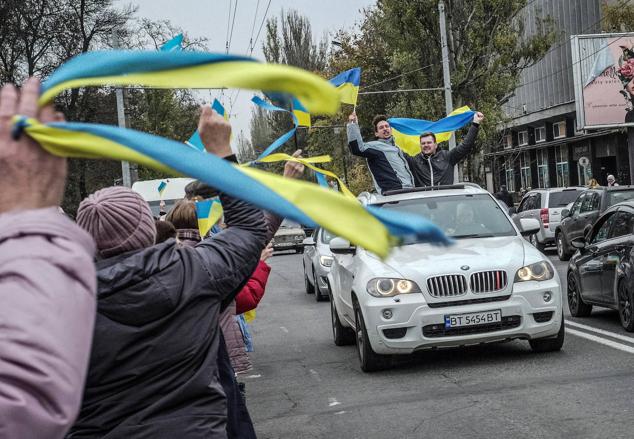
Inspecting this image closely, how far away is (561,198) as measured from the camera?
26719 millimetres

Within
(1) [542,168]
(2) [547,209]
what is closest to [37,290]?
(2) [547,209]

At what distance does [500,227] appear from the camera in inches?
387

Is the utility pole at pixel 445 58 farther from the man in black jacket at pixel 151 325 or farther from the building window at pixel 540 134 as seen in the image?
the man in black jacket at pixel 151 325

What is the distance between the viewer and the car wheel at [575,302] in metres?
12.2

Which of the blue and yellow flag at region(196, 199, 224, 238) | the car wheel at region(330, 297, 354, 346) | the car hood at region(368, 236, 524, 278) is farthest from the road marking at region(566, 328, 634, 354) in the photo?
the blue and yellow flag at region(196, 199, 224, 238)

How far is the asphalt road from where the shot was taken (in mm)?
6443

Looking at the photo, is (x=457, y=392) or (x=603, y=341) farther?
(x=603, y=341)

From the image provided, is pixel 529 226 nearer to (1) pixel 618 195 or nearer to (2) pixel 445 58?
(1) pixel 618 195

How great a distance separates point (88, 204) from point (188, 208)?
7.90 feet

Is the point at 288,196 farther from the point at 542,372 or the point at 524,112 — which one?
the point at 524,112

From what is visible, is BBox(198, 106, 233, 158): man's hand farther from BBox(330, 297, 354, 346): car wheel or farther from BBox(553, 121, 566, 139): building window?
BBox(553, 121, 566, 139): building window

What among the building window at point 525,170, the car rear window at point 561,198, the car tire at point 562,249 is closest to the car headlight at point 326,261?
the car tire at point 562,249

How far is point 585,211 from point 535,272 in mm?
14036

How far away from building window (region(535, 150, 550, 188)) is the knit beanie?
57445 mm
